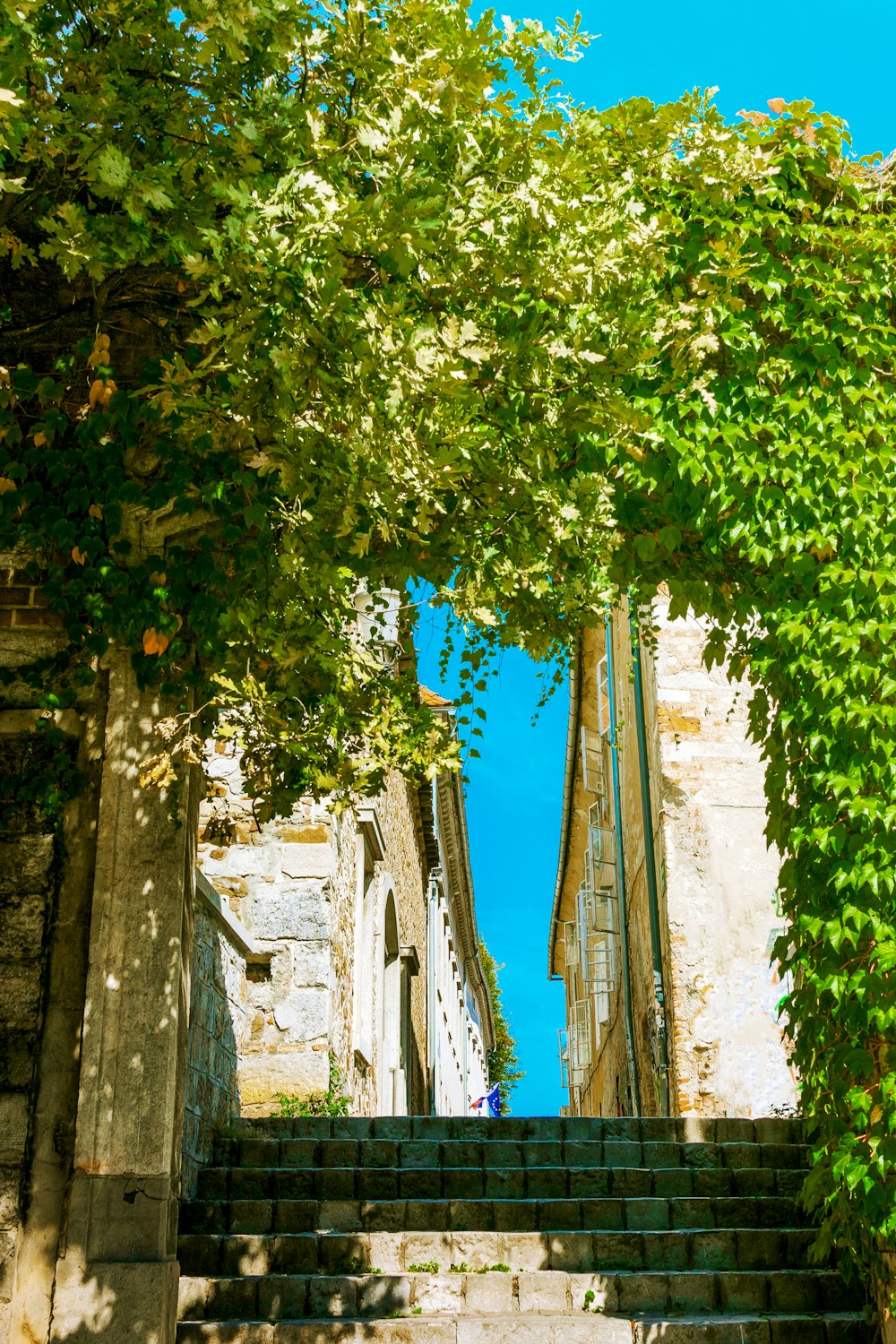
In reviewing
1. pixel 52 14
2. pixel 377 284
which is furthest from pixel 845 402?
pixel 52 14

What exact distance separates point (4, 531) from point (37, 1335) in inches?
100

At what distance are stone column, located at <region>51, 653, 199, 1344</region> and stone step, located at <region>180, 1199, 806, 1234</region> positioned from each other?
62.4 inches

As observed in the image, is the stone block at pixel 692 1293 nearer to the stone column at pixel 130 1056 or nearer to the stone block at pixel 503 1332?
the stone block at pixel 503 1332

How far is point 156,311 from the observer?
175 inches

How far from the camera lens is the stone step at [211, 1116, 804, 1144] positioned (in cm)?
677

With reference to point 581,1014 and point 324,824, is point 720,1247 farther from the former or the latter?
point 581,1014

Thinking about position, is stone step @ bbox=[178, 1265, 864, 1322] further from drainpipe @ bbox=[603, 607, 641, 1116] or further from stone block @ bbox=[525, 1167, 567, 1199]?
drainpipe @ bbox=[603, 607, 641, 1116]

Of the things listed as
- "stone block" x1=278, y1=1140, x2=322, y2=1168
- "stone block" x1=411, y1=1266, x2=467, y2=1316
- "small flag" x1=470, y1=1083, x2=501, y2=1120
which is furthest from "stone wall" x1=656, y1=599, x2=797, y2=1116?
"small flag" x1=470, y1=1083, x2=501, y2=1120

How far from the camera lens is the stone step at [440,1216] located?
18.8 ft

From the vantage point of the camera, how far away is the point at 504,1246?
17.8 ft

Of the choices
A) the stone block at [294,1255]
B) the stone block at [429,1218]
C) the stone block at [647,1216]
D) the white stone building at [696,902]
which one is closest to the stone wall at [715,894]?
the white stone building at [696,902]

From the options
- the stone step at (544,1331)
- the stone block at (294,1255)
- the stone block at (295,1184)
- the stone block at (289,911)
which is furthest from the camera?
the stone block at (289,911)

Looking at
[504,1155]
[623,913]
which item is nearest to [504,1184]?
[504,1155]

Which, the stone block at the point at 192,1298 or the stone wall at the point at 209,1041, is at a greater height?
the stone wall at the point at 209,1041
